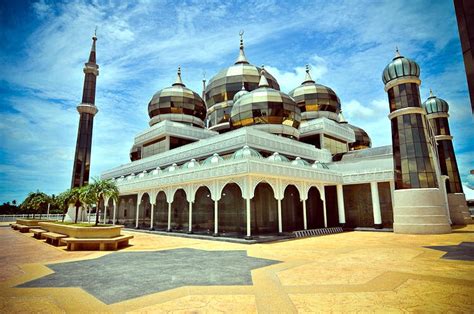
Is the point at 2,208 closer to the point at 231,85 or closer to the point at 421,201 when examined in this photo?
the point at 231,85

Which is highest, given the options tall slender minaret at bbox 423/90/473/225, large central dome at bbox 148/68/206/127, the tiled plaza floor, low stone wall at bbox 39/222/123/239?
large central dome at bbox 148/68/206/127

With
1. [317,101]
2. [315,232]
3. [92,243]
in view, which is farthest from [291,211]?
[317,101]

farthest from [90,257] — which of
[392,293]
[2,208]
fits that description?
[2,208]

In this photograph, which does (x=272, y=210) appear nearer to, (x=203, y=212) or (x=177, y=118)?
(x=203, y=212)

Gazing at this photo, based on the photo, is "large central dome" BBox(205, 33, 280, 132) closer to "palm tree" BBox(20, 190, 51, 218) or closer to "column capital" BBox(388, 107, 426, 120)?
"column capital" BBox(388, 107, 426, 120)

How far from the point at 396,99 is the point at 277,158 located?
12.4 meters

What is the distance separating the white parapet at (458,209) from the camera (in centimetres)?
3134

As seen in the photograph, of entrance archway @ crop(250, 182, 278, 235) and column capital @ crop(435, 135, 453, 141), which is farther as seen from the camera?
column capital @ crop(435, 135, 453, 141)

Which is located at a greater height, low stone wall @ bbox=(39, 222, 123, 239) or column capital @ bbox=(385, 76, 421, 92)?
column capital @ bbox=(385, 76, 421, 92)

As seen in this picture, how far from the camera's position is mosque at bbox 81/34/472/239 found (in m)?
21.5

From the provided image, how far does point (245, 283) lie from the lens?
25.3ft

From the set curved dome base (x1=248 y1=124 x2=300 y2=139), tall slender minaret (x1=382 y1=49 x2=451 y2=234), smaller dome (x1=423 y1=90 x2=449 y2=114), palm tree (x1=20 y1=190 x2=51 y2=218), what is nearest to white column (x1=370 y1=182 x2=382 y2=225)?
tall slender minaret (x1=382 y1=49 x2=451 y2=234)

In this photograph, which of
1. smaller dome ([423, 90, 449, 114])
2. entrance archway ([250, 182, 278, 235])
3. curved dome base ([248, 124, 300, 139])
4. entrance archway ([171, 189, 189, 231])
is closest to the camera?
entrance archway ([250, 182, 278, 235])

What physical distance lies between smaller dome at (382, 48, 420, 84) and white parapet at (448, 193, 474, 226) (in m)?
17.4
